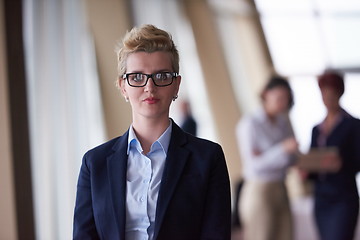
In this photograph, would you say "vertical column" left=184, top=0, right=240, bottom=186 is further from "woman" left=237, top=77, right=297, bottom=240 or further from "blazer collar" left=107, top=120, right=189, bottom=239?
"blazer collar" left=107, top=120, right=189, bottom=239

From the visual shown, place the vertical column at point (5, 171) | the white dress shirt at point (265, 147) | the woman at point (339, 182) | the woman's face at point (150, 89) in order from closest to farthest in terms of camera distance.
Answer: the woman's face at point (150, 89)
the woman at point (339, 182)
the vertical column at point (5, 171)
the white dress shirt at point (265, 147)

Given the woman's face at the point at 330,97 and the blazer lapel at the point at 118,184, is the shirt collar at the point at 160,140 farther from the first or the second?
the woman's face at the point at 330,97

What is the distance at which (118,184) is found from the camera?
A: 111 centimetres

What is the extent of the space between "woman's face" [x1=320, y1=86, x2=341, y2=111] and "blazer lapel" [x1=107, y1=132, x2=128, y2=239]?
1.73 metres

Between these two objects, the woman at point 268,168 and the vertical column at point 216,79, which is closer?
the woman at point 268,168

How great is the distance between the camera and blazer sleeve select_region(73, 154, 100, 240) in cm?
113

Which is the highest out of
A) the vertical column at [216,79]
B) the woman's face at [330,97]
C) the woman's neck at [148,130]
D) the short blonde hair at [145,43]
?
the vertical column at [216,79]

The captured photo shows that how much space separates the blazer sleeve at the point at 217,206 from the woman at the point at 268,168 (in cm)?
221

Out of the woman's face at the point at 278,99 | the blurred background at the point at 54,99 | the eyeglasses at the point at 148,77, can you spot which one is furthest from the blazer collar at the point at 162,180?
the woman's face at the point at 278,99

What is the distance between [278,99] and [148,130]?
2480 mm

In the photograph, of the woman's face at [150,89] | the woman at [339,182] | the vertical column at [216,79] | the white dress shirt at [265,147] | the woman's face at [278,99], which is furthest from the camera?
the vertical column at [216,79]

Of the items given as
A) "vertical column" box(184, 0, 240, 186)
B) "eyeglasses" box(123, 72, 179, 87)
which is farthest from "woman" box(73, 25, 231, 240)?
"vertical column" box(184, 0, 240, 186)

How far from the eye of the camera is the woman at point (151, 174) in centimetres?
108

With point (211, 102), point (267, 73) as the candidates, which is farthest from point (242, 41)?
point (211, 102)
